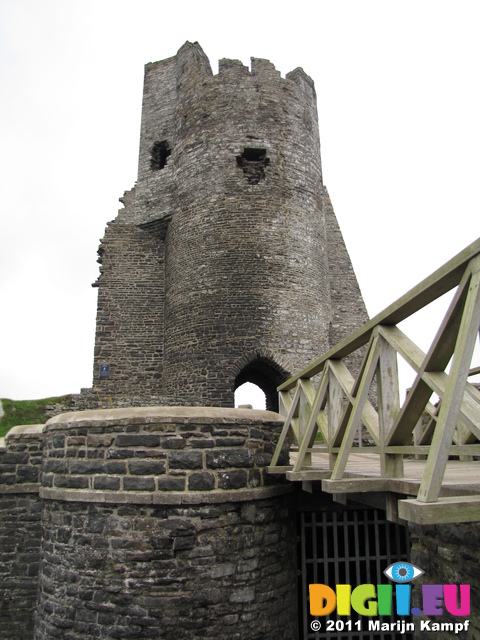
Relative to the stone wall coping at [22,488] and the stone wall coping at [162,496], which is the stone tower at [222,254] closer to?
the stone wall coping at [22,488]

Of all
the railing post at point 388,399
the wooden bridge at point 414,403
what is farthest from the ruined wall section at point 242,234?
the railing post at point 388,399

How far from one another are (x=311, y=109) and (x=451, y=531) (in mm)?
13636

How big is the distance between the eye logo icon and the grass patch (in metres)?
9.61

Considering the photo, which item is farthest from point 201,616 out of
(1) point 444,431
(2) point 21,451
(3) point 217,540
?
(2) point 21,451

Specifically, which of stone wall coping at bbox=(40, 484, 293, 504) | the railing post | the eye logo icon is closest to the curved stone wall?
stone wall coping at bbox=(40, 484, 293, 504)

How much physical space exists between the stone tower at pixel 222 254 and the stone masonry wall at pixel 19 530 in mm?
5306

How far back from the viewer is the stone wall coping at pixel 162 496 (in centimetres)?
466

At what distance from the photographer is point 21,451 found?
7.16 metres

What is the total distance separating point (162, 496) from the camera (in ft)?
15.3

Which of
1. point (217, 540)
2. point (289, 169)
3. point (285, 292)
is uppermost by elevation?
point (289, 169)

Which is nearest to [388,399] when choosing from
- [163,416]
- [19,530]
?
[163,416]

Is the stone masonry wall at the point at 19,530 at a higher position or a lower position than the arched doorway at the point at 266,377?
lower

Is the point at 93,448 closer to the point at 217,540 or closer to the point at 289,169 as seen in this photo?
the point at 217,540

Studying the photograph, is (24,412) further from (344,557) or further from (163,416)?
(344,557)
